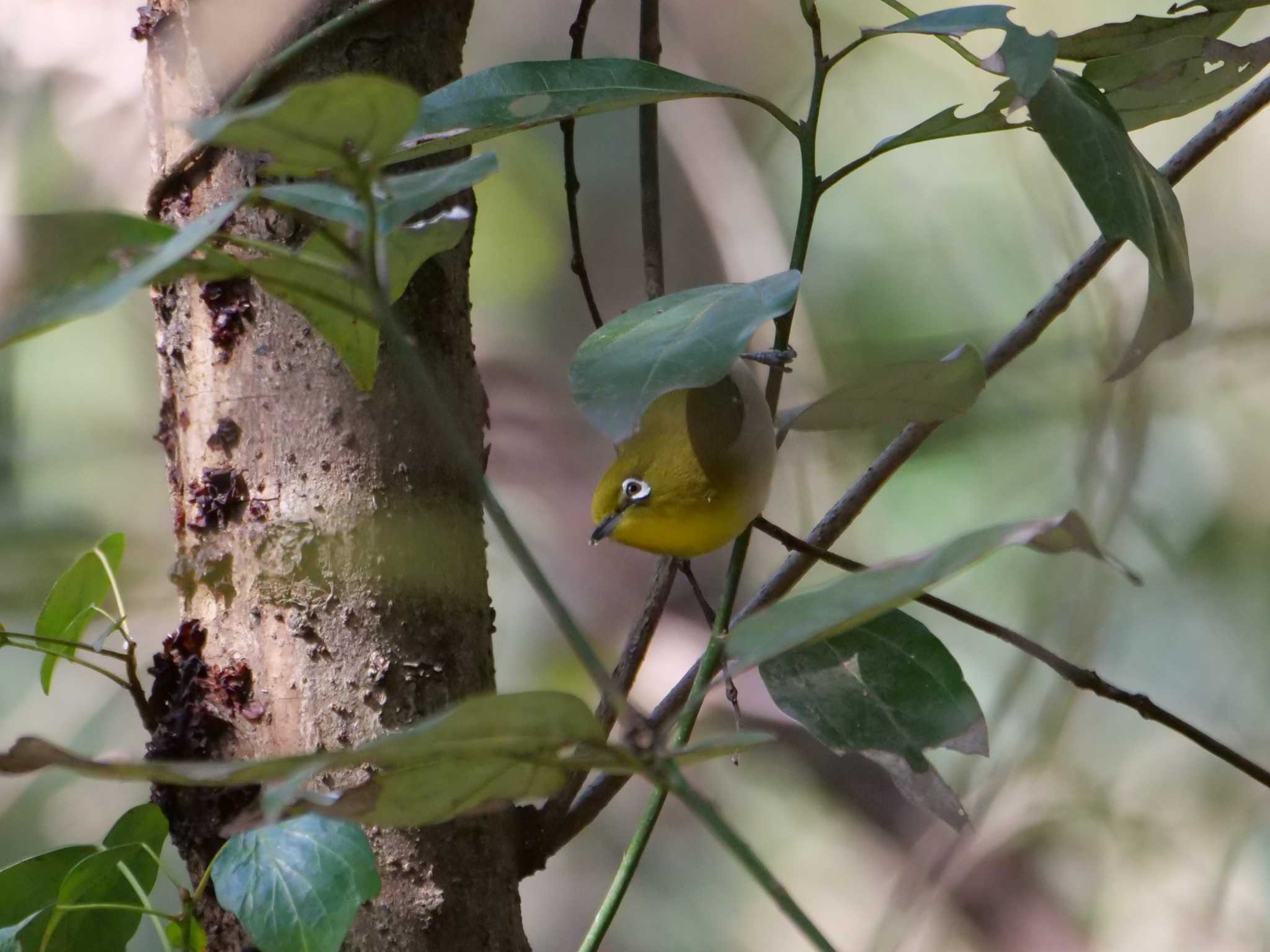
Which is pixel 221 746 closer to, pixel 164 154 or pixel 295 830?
pixel 295 830

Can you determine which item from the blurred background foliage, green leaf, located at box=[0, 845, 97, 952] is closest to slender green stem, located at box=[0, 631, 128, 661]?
green leaf, located at box=[0, 845, 97, 952]

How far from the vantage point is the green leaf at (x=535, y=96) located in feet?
1.69

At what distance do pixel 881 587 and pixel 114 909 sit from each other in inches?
19.7

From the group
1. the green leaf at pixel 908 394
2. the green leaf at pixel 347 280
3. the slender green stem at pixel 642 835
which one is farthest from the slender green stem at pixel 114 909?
the green leaf at pixel 908 394

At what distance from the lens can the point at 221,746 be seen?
63 centimetres

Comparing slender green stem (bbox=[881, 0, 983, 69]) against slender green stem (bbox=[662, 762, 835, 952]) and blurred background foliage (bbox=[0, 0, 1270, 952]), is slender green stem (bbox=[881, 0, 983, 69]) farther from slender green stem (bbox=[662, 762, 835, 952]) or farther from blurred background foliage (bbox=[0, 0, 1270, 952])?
blurred background foliage (bbox=[0, 0, 1270, 952])

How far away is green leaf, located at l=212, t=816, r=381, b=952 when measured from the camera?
478 mm

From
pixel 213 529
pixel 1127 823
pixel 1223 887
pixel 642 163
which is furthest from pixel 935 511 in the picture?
pixel 213 529

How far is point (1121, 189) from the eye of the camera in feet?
1.53

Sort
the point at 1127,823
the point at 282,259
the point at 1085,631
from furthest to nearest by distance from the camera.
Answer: the point at 1127,823 < the point at 1085,631 < the point at 282,259

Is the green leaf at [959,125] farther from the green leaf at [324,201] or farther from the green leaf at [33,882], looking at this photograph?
the green leaf at [33,882]

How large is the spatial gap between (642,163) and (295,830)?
1.89 feet

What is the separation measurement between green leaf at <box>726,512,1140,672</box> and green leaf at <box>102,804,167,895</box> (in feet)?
1.37

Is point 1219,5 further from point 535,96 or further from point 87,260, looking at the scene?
point 87,260
